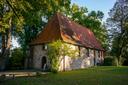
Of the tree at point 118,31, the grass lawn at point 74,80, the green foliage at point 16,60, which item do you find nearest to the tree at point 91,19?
the tree at point 118,31

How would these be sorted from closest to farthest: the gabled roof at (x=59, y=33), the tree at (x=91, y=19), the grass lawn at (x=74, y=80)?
the grass lawn at (x=74, y=80), the gabled roof at (x=59, y=33), the tree at (x=91, y=19)

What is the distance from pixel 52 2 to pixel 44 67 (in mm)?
22986

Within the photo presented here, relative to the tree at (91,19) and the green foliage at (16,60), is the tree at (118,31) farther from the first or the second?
the green foliage at (16,60)

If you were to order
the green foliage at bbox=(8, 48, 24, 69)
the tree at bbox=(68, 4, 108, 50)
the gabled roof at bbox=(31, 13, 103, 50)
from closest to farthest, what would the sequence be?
the gabled roof at bbox=(31, 13, 103, 50) < the green foliage at bbox=(8, 48, 24, 69) < the tree at bbox=(68, 4, 108, 50)

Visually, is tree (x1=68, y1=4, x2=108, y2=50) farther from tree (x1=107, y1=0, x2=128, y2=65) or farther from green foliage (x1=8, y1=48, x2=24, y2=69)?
green foliage (x1=8, y1=48, x2=24, y2=69)

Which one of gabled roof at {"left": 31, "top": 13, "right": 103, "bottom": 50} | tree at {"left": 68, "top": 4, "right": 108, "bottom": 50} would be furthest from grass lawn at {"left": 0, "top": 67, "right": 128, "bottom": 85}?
tree at {"left": 68, "top": 4, "right": 108, "bottom": 50}

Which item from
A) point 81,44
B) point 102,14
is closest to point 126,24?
point 102,14

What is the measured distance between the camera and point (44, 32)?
4362cm

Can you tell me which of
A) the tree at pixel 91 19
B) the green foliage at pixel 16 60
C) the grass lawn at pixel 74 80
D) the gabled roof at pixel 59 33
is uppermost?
the tree at pixel 91 19

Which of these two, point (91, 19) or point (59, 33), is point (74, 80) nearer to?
point (59, 33)

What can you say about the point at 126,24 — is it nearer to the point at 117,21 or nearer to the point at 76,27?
the point at 117,21

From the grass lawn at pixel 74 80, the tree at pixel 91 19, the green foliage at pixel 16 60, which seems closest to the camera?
the grass lawn at pixel 74 80

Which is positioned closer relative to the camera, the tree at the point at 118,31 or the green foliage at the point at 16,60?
the green foliage at the point at 16,60

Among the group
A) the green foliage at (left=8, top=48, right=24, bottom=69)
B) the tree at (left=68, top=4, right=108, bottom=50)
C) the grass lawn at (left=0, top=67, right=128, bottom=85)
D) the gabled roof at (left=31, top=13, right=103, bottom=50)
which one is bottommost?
the grass lawn at (left=0, top=67, right=128, bottom=85)
